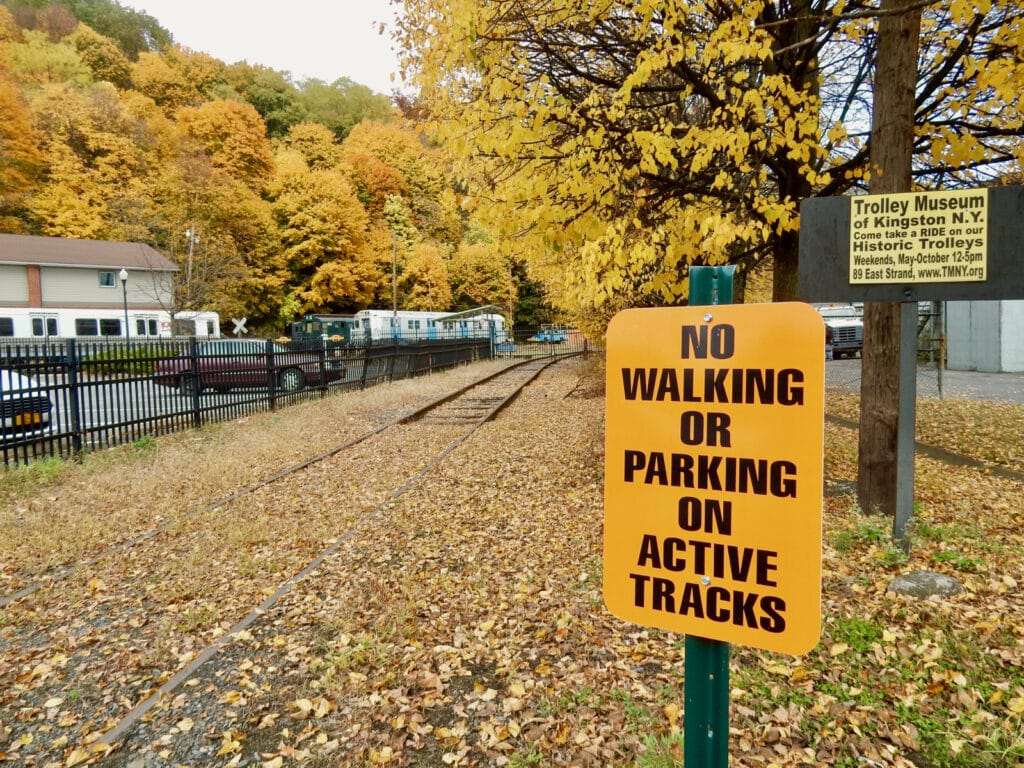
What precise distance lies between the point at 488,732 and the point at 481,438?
329 inches

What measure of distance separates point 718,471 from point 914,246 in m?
4.23

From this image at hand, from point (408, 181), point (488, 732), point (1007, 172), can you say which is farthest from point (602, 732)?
point (408, 181)

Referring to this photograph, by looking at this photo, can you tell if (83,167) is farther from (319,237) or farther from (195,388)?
(195,388)

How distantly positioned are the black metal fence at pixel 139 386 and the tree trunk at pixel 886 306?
10993mm

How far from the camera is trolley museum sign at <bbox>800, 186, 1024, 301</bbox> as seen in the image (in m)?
4.23

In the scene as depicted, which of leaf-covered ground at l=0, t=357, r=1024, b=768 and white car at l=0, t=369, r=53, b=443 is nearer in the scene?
leaf-covered ground at l=0, t=357, r=1024, b=768

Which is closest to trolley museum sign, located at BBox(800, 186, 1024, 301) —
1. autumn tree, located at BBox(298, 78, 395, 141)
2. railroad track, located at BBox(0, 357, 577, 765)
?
railroad track, located at BBox(0, 357, 577, 765)

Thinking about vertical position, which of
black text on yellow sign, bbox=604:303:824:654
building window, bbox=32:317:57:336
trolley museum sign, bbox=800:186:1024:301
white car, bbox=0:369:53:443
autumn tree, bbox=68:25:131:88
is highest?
autumn tree, bbox=68:25:131:88

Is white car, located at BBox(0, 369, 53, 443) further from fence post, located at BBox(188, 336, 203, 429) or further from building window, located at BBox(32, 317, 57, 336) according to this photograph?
building window, located at BBox(32, 317, 57, 336)

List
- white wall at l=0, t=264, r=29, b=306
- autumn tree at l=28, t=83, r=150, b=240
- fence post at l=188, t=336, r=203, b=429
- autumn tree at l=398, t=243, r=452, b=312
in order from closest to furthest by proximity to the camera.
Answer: fence post at l=188, t=336, r=203, b=429
white wall at l=0, t=264, r=29, b=306
autumn tree at l=28, t=83, r=150, b=240
autumn tree at l=398, t=243, r=452, b=312

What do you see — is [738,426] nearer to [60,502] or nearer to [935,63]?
[935,63]

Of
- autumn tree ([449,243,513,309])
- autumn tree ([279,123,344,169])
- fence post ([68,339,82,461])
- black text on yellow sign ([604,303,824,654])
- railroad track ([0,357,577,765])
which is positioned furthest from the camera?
autumn tree ([279,123,344,169])

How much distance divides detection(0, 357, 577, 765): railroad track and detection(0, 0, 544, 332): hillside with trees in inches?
1140

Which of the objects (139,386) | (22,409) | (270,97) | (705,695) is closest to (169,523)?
(22,409)
